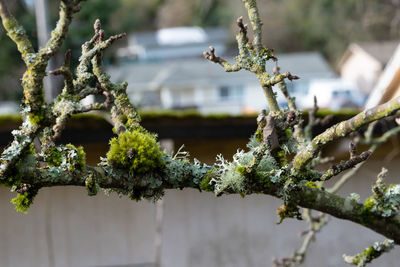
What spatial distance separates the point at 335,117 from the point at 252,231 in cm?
182

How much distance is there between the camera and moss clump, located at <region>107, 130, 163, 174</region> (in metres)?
2.07

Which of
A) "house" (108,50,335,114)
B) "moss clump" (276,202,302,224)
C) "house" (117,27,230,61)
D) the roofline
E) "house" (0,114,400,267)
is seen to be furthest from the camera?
"house" (117,27,230,61)

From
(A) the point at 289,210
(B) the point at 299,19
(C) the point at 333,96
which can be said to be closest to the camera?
(A) the point at 289,210

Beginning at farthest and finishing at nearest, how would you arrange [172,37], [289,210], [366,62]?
[172,37] → [366,62] → [289,210]

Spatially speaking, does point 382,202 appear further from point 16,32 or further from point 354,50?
point 354,50

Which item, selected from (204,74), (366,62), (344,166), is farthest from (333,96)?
(344,166)

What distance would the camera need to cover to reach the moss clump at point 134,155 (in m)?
2.07

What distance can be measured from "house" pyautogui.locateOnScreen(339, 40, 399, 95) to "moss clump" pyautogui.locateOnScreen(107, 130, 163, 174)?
29.6 meters

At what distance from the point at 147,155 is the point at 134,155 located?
52 millimetres

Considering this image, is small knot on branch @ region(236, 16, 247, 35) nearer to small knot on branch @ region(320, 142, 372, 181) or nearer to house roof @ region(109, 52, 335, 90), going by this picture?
small knot on branch @ region(320, 142, 372, 181)

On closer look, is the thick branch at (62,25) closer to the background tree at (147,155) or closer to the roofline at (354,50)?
the background tree at (147,155)

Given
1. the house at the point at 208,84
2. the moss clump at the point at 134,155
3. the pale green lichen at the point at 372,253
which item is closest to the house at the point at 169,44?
the house at the point at 208,84

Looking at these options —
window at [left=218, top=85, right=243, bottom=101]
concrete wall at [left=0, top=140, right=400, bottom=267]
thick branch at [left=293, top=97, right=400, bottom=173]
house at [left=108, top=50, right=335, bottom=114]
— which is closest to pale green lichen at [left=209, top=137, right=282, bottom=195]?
thick branch at [left=293, top=97, right=400, bottom=173]

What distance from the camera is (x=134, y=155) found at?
208 cm
